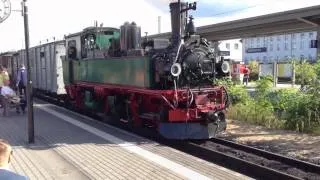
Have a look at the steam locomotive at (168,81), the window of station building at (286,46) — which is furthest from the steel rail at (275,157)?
the window of station building at (286,46)

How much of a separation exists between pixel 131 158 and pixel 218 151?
2.40m

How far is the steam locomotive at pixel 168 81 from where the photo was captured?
449 inches

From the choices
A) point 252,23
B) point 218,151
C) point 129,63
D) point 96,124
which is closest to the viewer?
point 218,151

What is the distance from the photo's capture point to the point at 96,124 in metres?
14.3

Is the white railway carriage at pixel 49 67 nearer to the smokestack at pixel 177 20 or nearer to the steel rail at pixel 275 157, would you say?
the smokestack at pixel 177 20

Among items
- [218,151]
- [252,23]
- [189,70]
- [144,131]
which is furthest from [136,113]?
[252,23]

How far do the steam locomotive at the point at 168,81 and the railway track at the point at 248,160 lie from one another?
398 millimetres

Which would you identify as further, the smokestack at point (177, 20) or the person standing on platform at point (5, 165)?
the smokestack at point (177, 20)

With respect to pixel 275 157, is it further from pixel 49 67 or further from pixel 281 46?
pixel 281 46

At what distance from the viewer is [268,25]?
3781 centimetres

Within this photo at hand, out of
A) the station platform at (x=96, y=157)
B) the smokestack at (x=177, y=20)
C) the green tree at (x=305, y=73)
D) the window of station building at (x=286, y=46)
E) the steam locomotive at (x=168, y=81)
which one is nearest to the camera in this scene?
the station platform at (x=96, y=157)

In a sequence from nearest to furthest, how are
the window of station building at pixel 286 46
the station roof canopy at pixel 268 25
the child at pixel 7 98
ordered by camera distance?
1. the child at pixel 7 98
2. the station roof canopy at pixel 268 25
3. the window of station building at pixel 286 46

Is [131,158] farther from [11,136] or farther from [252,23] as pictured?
[252,23]

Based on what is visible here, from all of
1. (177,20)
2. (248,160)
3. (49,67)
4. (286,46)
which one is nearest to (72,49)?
(49,67)
